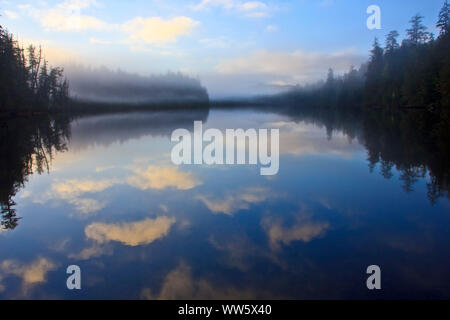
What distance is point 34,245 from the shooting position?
6.56 meters

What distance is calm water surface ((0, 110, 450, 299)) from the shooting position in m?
4.82

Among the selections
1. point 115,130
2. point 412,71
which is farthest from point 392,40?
point 115,130

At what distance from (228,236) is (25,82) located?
71182 mm

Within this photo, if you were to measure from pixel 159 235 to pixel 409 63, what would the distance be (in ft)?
238

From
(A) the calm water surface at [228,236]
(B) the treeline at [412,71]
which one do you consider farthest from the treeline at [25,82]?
(B) the treeline at [412,71]

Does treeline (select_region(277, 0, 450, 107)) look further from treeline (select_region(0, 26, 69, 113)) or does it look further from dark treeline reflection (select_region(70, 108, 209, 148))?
treeline (select_region(0, 26, 69, 113))

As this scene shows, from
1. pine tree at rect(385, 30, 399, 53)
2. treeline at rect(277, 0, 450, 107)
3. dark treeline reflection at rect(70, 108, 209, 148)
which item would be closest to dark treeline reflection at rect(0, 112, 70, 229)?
dark treeline reflection at rect(70, 108, 209, 148)

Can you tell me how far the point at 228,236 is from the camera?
670 centimetres

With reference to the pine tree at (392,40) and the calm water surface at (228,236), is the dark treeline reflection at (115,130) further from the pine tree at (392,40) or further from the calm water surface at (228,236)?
the pine tree at (392,40)

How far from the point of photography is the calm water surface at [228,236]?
482 cm

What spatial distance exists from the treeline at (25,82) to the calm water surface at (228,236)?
45335mm

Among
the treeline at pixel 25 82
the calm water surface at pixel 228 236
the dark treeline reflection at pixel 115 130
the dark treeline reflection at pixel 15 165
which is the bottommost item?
the calm water surface at pixel 228 236

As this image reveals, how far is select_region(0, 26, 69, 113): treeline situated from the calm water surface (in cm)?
4533
